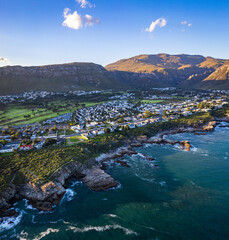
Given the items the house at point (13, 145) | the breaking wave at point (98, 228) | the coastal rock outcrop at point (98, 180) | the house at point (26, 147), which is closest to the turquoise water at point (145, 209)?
the breaking wave at point (98, 228)

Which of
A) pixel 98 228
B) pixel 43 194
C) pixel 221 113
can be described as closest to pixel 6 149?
pixel 43 194

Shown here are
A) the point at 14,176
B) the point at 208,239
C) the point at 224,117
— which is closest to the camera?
the point at 208,239

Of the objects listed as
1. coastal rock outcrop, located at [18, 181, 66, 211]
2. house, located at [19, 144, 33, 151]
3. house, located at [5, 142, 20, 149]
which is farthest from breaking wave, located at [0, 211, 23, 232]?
house, located at [5, 142, 20, 149]

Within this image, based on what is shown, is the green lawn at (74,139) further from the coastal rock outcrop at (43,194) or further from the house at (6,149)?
the coastal rock outcrop at (43,194)

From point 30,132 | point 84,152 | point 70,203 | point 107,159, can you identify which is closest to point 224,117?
point 107,159

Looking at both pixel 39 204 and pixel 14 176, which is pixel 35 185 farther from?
pixel 14 176

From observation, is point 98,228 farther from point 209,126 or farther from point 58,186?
point 209,126

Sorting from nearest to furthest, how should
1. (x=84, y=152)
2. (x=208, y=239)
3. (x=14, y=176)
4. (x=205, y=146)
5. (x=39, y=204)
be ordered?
(x=208, y=239) < (x=39, y=204) < (x=14, y=176) < (x=84, y=152) < (x=205, y=146)

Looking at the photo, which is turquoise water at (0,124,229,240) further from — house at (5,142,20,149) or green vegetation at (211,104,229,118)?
green vegetation at (211,104,229,118)
